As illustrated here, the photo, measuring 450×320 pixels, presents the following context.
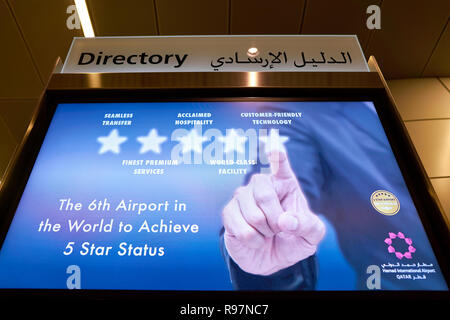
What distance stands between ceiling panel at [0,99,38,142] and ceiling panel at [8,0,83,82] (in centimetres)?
37

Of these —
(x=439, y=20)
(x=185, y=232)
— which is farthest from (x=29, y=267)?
(x=439, y=20)

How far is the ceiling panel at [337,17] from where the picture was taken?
2.30 metres

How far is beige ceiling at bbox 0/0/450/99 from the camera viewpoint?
229 centimetres

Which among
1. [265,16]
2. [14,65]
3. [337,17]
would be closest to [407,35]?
[337,17]

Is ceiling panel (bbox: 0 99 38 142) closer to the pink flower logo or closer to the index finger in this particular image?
the index finger

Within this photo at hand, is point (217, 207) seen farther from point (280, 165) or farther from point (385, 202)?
point (385, 202)

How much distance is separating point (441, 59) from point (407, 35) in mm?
357

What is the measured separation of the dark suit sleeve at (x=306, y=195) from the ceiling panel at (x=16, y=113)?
218cm

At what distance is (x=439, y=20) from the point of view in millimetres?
2396

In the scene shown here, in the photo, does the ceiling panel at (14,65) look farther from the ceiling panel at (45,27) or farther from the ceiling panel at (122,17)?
the ceiling panel at (122,17)

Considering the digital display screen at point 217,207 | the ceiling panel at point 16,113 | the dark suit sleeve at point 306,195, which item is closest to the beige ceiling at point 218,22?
the ceiling panel at point 16,113

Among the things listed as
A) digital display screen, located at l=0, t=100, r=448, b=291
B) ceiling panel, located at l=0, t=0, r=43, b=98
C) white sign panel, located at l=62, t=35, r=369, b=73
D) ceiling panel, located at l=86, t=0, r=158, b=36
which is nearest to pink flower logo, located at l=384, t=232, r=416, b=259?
digital display screen, located at l=0, t=100, r=448, b=291

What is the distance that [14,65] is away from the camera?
99.5 inches

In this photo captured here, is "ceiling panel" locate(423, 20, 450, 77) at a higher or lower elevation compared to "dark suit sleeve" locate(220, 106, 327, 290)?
higher
